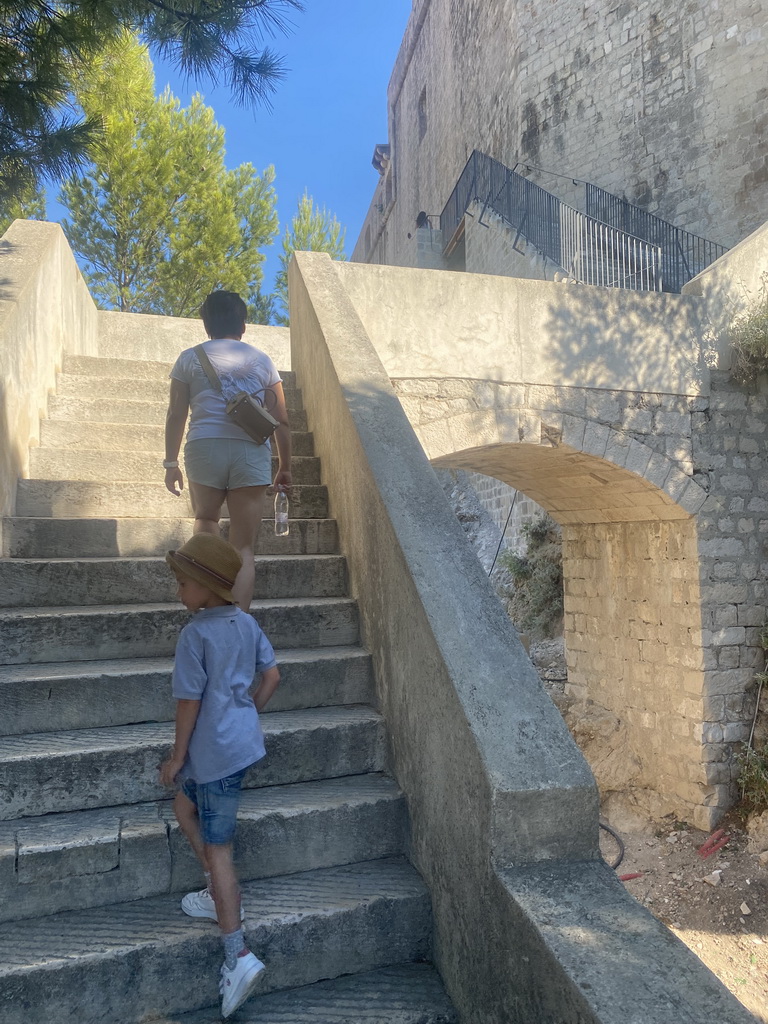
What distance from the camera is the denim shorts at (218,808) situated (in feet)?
6.35

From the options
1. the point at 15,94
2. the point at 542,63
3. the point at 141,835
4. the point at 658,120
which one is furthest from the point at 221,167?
the point at 141,835

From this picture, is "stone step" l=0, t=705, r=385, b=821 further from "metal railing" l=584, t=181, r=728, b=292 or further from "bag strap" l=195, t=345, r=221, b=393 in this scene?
"metal railing" l=584, t=181, r=728, b=292

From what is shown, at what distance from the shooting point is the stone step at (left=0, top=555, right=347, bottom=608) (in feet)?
9.70

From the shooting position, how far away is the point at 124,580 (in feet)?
10.1

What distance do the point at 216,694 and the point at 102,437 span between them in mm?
2496

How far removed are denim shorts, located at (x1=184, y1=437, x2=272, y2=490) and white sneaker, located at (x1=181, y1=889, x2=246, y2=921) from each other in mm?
1339

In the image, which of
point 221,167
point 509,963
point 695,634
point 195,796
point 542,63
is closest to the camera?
point 509,963

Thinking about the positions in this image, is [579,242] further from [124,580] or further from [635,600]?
[124,580]

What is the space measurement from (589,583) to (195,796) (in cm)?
670

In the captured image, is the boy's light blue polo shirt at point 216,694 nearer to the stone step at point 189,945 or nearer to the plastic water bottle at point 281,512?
the stone step at point 189,945

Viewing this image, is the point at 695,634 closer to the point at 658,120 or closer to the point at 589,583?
the point at 589,583

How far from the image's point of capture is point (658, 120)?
1227 cm

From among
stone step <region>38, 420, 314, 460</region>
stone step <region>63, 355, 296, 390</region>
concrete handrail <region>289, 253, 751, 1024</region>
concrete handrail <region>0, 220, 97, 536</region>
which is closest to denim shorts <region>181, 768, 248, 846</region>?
concrete handrail <region>289, 253, 751, 1024</region>

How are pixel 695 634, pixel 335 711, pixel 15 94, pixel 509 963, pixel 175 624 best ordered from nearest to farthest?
pixel 509 963 < pixel 335 711 < pixel 175 624 < pixel 15 94 < pixel 695 634
